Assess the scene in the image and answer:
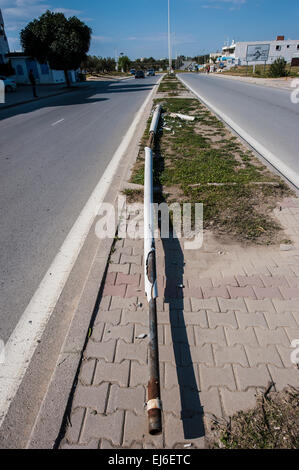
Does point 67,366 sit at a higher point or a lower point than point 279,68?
lower

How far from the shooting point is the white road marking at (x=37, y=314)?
2.39 meters

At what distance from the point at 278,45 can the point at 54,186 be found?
108955 mm

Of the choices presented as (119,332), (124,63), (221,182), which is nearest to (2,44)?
(221,182)

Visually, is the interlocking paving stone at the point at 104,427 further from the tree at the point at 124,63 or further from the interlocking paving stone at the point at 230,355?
the tree at the point at 124,63

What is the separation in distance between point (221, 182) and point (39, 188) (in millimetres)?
3424

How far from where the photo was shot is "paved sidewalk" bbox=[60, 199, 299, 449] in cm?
206

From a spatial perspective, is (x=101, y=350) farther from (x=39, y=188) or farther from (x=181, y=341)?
(x=39, y=188)

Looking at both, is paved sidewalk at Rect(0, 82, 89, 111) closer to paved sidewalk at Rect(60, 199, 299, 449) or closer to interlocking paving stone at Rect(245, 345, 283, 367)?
paved sidewalk at Rect(60, 199, 299, 449)

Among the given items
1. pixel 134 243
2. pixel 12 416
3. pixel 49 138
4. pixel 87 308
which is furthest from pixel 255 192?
pixel 49 138

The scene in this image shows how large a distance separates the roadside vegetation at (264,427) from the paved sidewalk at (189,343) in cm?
7

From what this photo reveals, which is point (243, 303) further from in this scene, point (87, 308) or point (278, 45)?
point (278, 45)

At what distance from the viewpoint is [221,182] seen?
5688 mm

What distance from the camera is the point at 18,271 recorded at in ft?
11.7
